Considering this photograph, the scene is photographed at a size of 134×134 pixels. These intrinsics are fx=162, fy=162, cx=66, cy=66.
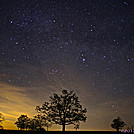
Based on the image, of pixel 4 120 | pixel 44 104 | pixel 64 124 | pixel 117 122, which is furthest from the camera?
pixel 117 122

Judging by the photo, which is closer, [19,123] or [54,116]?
[54,116]

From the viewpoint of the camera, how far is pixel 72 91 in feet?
118

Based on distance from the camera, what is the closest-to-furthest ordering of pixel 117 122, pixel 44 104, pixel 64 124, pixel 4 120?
pixel 64 124 → pixel 44 104 → pixel 4 120 → pixel 117 122

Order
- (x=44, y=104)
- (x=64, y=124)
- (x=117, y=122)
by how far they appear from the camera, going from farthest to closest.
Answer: (x=117, y=122) → (x=44, y=104) → (x=64, y=124)

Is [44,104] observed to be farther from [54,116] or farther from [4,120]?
[4,120]

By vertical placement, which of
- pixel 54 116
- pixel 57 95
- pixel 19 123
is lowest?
pixel 19 123

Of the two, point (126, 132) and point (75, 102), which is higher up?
point (75, 102)

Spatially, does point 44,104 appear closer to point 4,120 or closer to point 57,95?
point 57,95

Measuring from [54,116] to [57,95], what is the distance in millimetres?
4558

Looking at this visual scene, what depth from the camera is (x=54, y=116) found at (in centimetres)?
3538

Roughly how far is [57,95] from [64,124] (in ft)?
20.8

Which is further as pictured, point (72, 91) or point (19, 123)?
point (19, 123)

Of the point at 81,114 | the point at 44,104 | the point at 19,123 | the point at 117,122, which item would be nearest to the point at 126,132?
the point at 81,114

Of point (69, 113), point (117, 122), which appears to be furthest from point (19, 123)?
point (69, 113)
